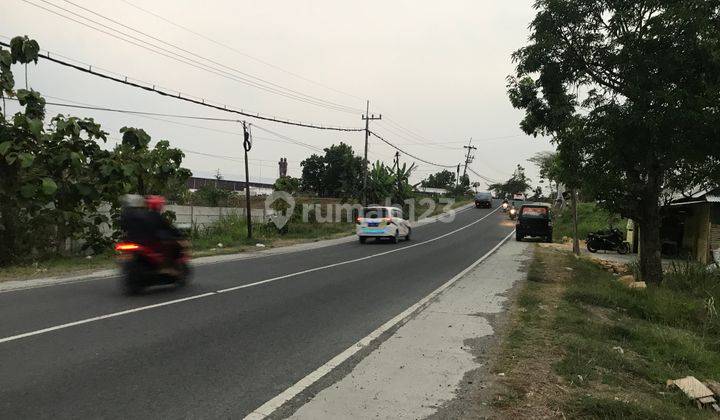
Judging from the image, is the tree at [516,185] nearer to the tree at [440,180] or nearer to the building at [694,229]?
the tree at [440,180]

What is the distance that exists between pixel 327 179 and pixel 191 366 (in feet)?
235

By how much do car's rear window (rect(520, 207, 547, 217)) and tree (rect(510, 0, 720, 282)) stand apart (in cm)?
1430

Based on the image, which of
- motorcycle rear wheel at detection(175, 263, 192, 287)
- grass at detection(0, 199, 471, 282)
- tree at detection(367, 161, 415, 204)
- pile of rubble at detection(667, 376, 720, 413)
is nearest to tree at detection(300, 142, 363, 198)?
tree at detection(367, 161, 415, 204)

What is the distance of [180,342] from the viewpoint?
→ 5.80 m

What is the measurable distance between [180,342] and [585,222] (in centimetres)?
3926

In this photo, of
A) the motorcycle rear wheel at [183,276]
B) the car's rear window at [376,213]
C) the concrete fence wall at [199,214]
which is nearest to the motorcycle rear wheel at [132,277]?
the motorcycle rear wheel at [183,276]

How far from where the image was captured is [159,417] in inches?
149

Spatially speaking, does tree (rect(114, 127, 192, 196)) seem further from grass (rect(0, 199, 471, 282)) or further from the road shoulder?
the road shoulder

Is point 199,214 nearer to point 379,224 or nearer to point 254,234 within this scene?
point 254,234

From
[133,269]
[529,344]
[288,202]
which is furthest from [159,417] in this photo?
[288,202]

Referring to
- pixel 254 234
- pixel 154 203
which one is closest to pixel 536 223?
pixel 254 234

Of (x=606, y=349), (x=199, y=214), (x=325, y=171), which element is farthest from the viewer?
(x=325, y=171)

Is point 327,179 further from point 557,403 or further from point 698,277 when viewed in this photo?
point 557,403

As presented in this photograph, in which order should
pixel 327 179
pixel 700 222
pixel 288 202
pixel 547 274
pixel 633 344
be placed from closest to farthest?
pixel 633 344 → pixel 547 274 → pixel 700 222 → pixel 288 202 → pixel 327 179
